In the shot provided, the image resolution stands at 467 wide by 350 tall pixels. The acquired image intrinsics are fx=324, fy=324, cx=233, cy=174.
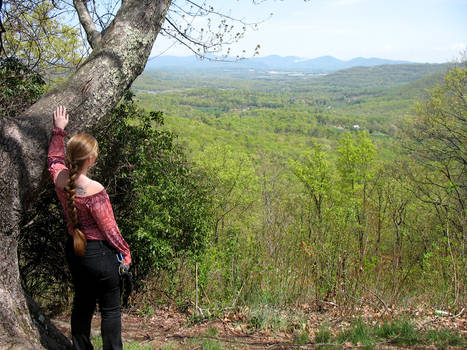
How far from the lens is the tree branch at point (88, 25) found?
2.74m

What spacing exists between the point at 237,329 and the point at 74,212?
7.21ft

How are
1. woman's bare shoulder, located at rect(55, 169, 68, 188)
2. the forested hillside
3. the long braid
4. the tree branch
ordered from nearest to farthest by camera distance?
1. the long braid
2. woman's bare shoulder, located at rect(55, 169, 68, 188)
3. the tree branch
4. the forested hillside

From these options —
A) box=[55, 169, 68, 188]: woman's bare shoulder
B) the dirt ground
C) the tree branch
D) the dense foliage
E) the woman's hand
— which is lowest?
the dirt ground

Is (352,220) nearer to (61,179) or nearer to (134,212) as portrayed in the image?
(134,212)

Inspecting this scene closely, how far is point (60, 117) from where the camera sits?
2.13 m

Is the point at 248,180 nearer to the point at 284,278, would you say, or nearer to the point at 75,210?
the point at 284,278

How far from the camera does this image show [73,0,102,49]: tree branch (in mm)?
2740

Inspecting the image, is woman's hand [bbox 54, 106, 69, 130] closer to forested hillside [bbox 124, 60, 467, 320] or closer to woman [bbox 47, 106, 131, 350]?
woman [bbox 47, 106, 131, 350]

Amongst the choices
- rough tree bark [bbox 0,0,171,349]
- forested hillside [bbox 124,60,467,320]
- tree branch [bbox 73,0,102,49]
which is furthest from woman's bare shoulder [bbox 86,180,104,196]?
forested hillside [bbox 124,60,467,320]

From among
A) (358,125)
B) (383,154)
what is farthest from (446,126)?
(358,125)

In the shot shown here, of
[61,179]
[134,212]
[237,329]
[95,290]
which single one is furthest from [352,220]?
[61,179]

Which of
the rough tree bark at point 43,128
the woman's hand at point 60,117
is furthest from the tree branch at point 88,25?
the woman's hand at point 60,117

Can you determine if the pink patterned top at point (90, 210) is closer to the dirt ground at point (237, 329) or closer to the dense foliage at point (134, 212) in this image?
the dirt ground at point (237, 329)

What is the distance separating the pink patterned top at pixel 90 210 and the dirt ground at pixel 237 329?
1.38 meters
